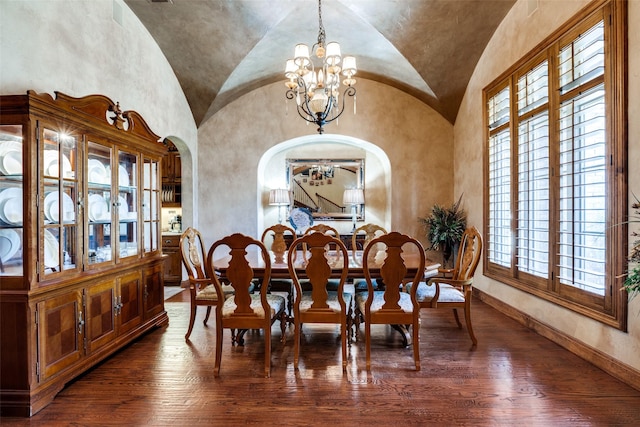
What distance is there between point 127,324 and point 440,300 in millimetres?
2716

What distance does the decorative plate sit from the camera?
6.21 metres

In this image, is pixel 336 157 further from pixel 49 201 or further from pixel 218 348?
pixel 49 201

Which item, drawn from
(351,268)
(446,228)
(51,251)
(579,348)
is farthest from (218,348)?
(446,228)

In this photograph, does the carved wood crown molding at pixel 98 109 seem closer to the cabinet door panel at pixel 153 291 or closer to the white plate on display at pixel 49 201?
the white plate on display at pixel 49 201

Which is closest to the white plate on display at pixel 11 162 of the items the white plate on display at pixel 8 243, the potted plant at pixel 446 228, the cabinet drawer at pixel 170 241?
the white plate on display at pixel 8 243

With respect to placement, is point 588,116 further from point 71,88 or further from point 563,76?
point 71,88

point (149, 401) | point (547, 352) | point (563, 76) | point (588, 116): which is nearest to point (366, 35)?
point (563, 76)

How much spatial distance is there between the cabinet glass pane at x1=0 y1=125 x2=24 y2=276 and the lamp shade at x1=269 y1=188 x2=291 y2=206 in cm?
393

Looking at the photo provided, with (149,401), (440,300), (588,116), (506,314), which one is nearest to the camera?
(149,401)

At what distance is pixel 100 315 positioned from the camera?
2.55m

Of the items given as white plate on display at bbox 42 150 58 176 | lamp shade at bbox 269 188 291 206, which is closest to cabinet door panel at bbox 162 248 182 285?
lamp shade at bbox 269 188 291 206

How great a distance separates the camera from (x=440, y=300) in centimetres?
285

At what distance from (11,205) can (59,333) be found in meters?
0.87

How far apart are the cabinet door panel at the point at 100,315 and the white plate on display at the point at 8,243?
538 mm
